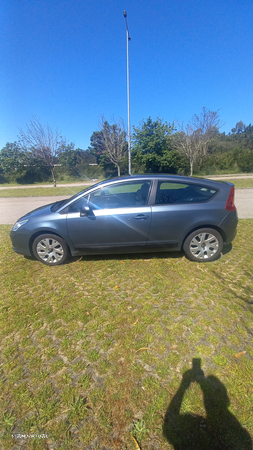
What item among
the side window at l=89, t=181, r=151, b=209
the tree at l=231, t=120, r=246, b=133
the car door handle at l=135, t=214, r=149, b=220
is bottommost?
the car door handle at l=135, t=214, r=149, b=220

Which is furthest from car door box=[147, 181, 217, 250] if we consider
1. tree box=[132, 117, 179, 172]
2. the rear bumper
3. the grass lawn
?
tree box=[132, 117, 179, 172]

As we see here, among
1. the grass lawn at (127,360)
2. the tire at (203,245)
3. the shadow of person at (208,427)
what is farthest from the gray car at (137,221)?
the shadow of person at (208,427)

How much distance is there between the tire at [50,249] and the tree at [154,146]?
28.1 metres

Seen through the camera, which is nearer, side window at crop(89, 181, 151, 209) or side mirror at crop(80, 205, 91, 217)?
side mirror at crop(80, 205, 91, 217)

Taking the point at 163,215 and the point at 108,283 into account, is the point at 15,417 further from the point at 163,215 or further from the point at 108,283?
the point at 163,215

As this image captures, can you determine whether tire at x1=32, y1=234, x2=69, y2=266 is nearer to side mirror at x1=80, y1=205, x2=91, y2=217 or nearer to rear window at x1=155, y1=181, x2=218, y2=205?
side mirror at x1=80, y1=205, x2=91, y2=217

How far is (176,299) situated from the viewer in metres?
2.98

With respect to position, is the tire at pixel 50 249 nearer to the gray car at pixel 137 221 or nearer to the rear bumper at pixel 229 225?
the gray car at pixel 137 221

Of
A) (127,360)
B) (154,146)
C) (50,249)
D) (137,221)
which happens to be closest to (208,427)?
(127,360)

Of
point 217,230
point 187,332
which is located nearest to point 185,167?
point 217,230

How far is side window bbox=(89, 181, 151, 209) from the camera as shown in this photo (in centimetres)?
390

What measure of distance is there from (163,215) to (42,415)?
298cm

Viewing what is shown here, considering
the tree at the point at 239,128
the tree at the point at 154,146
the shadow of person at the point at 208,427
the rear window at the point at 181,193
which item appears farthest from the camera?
the tree at the point at 239,128

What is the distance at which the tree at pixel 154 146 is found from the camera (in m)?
30.0
